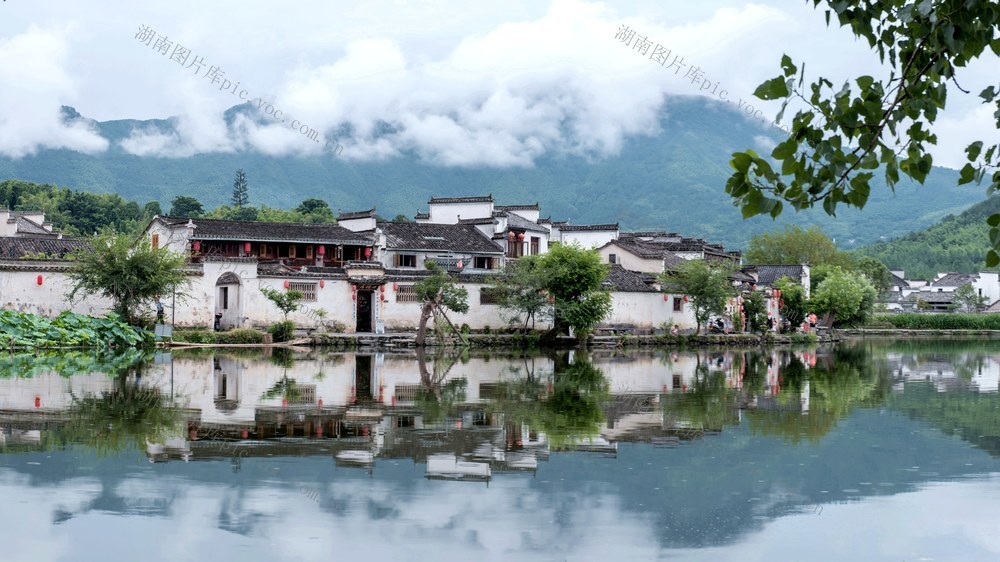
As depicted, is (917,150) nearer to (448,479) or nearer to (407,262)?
(448,479)

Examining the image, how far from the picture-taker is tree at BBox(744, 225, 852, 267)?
248 ft

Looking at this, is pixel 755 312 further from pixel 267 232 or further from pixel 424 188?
pixel 424 188

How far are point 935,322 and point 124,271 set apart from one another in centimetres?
5390

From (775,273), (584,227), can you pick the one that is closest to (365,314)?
(584,227)

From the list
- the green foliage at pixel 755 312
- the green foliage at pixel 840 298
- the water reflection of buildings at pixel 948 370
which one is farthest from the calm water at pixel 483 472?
the green foliage at pixel 840 298

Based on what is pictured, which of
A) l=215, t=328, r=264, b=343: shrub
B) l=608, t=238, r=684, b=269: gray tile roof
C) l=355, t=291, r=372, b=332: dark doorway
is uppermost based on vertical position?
l=608, t=238, r=684, b=269: gray tile roof

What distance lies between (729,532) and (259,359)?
20.7 metres

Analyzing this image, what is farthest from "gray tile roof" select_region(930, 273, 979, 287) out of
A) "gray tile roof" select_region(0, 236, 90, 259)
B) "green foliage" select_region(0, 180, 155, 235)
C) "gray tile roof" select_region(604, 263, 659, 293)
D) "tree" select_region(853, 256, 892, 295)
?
"gray tile roof" select_region(0, 236, 90, 259)

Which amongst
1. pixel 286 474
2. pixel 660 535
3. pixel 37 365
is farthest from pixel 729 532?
pixel 37 365

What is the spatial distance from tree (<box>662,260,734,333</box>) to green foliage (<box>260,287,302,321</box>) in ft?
52.7

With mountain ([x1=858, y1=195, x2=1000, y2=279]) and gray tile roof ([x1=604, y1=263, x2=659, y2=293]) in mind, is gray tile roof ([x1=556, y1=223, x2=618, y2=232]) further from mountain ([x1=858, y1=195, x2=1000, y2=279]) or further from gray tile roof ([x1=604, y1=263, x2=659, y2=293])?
mountain ([x1=858, y1=195, x2=1000, y2=279])

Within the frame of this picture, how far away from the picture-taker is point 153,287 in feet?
103

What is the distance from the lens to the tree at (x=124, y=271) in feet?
102

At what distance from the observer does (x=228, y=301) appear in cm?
3666
